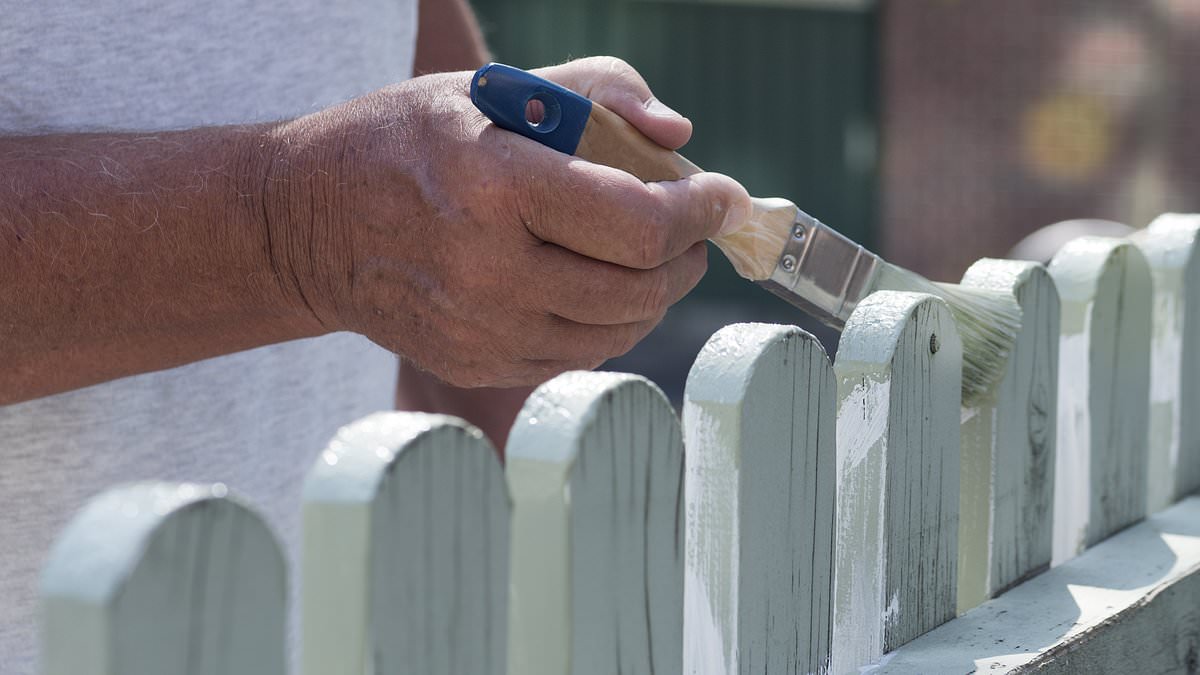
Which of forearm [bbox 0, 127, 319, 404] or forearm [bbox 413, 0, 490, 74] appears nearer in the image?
forearm [bbox 0, 127, 319, 404]

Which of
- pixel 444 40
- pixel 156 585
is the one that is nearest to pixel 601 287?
pixel 156 585

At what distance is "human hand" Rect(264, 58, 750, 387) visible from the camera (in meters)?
1.23

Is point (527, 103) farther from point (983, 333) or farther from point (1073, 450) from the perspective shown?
point (1073, 450)

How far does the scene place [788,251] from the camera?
1.43m

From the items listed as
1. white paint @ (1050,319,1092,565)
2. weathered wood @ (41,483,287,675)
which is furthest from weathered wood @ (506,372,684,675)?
white paint @ (1050,319,1092,565)

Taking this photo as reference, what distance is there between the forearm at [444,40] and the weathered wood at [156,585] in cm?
154

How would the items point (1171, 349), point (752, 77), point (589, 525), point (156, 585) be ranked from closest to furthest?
point (156, 585), point (589, 525), point (1171, 349), point (752, 77)

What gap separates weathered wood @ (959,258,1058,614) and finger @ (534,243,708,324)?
13.2 inches

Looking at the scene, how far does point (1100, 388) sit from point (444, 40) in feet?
3.79

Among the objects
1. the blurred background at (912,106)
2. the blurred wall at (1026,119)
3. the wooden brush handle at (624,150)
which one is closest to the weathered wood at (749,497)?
the wooden brush handle at (624,150)

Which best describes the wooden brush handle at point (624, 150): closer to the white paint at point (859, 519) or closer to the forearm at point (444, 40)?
the white paint at point (859, 519)

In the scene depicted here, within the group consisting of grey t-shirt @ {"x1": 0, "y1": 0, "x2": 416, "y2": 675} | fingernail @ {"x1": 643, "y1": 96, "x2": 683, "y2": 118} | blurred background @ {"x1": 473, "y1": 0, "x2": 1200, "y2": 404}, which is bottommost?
blurred background @ {"x1": 473, "y1": 0, "x2": 1200, "y2": 404}

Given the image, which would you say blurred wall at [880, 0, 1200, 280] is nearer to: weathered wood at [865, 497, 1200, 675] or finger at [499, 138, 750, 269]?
weathered wood at [865, 497, 1200, 675]

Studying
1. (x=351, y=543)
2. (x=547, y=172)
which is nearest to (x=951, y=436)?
(x=547, y=172)
